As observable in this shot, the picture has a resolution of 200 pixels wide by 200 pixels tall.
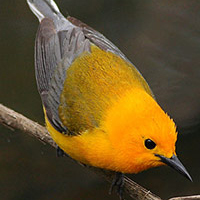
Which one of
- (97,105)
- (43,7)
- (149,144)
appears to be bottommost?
(149,144)

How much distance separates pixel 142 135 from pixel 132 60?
10.7ft

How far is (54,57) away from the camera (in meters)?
5.69

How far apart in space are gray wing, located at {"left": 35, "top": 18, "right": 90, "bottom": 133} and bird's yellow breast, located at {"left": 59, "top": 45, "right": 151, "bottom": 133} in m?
0.12

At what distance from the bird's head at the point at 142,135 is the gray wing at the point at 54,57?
81cm

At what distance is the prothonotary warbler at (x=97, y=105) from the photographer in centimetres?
441

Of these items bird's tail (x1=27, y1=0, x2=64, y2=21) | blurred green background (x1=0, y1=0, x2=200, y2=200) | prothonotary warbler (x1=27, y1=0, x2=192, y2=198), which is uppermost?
bird's tail (x1=27, y1=0, x2=64, y2=21)

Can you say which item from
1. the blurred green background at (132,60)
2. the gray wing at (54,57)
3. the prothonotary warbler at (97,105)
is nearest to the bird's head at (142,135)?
the prothonotary warbler at (97,105)

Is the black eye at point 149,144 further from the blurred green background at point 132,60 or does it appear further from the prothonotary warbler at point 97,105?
the blurred green background at point 132,60

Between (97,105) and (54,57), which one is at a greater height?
(54,57)

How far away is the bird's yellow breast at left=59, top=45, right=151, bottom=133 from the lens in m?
4.78

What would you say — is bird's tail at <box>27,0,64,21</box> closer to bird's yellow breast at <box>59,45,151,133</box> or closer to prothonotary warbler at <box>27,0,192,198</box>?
prothonotary warbler at <box>27,0,192,198</box>

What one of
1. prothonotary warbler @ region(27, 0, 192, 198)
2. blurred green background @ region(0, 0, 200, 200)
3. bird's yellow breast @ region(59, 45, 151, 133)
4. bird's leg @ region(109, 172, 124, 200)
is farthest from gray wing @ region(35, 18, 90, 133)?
blurred green background @ region(0, 0, 200, 200)

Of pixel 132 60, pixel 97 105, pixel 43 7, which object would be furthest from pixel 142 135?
pixel 132 60

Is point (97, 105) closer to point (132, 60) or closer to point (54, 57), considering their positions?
point (54, 57)
